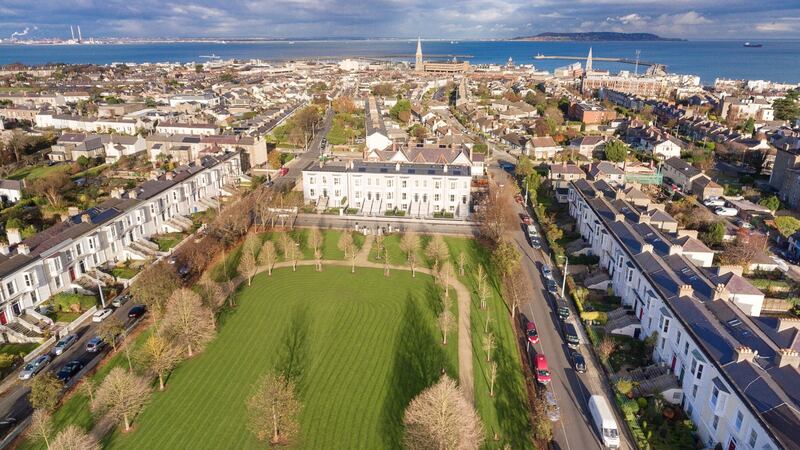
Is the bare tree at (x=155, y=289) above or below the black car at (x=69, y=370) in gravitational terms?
above

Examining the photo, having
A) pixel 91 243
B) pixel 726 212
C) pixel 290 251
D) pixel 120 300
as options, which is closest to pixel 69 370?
pixel 120 300

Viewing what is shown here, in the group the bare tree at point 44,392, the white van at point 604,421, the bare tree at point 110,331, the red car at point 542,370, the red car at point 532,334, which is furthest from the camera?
the red car at point 532,334

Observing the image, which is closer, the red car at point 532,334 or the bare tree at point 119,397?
the bare tree at point 119,397

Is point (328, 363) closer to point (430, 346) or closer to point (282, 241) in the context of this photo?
point (430, 346)

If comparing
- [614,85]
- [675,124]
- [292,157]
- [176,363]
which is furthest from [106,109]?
[614,85]

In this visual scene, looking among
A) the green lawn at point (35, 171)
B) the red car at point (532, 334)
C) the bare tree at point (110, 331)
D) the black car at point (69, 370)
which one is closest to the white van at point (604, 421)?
the red car at point (532, 334)

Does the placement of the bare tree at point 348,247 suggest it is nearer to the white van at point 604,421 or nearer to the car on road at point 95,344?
the car on road at point 95,344
